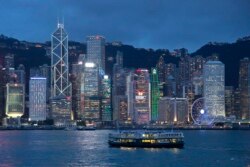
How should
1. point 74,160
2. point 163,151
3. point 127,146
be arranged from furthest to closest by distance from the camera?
point 127,146 → point 163,151 → point 74,160

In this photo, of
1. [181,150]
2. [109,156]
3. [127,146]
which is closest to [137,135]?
[127,146]

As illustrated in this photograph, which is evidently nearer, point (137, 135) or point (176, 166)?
point (176, 166)

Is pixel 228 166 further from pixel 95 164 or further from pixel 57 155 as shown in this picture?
pixel 57 155

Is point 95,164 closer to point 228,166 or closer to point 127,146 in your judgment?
point 228,166

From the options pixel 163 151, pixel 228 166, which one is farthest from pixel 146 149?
pixel 228 166

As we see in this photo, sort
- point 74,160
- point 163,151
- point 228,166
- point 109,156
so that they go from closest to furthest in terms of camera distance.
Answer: point 228,166, point 74,160, point 109,156, point 163,151

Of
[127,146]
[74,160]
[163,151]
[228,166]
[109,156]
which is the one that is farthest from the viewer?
[127,146]
